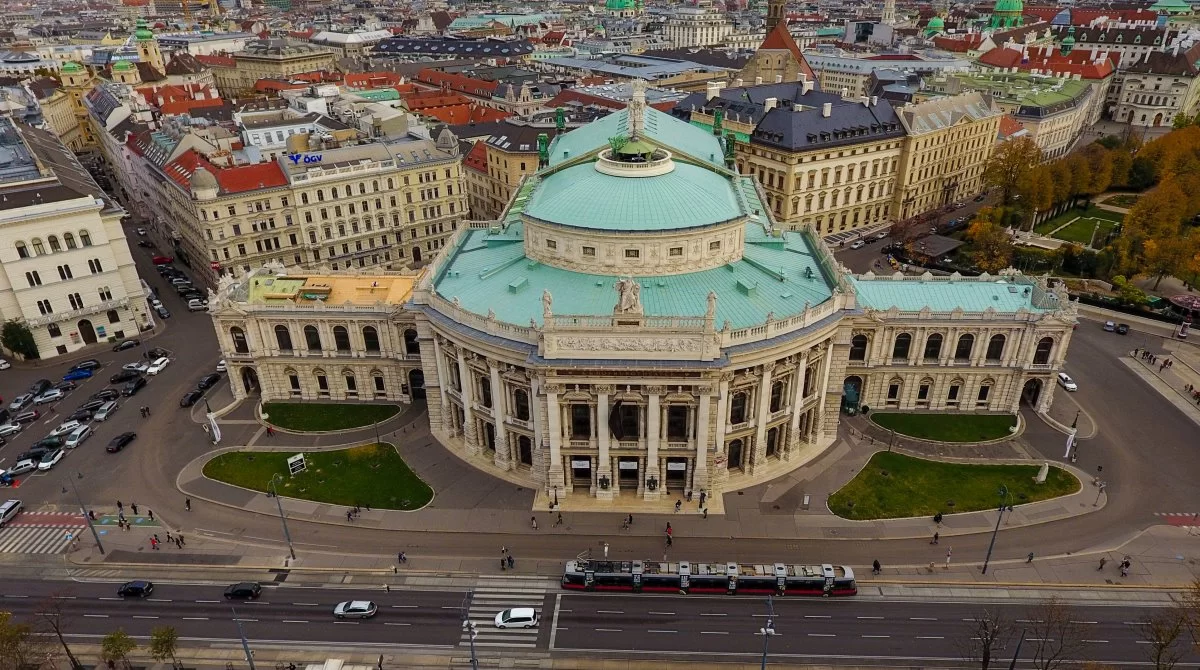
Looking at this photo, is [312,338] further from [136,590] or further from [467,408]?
[136,590]

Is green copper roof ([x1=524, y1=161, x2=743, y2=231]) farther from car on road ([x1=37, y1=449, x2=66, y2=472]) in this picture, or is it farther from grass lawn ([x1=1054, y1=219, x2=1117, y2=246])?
grass lawn ([x1=1054, y1=219, x2=1117, y2=246])

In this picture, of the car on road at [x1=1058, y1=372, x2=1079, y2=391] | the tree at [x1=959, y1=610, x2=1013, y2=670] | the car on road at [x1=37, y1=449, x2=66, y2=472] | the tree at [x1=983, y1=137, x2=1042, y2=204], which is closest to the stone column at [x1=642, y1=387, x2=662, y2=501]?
the tree at [x1=959, y1=610, x2=1013, y2=670]

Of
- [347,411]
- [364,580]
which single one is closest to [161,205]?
[347,411]

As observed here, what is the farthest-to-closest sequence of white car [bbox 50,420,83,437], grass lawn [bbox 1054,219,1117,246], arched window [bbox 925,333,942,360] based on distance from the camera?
1. grass lawn [bbox 1054,219,1117,246]
2. white car [bbox 50,420,83,437]
3. arched window [bbox 925,333,942,360]

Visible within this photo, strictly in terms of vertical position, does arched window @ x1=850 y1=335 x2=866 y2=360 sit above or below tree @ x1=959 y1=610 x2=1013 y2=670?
above

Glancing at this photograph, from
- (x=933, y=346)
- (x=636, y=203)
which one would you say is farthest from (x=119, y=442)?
(x=933, y=346)

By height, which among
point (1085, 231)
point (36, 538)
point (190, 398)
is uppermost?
point (1085, 231)

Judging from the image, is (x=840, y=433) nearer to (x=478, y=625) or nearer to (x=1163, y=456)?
(x=1163, y=456)
